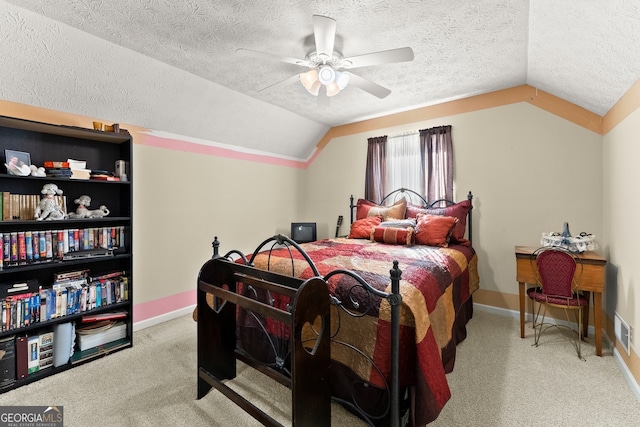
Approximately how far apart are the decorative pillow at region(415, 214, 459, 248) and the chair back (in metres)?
0.79

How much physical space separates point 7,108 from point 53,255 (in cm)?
121

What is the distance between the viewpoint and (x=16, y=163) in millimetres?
2168

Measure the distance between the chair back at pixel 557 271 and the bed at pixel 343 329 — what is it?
639 millimetres

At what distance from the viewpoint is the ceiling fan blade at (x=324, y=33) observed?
70.1 inches

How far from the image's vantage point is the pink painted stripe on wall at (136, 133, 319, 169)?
3.18 m

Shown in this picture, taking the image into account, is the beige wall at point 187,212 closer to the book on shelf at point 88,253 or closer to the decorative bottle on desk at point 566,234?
the book on shelf at point 88,253

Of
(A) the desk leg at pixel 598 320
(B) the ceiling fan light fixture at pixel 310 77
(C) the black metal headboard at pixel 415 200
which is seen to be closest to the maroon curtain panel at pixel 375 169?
(C) the black metal headboard at pixel 415 200

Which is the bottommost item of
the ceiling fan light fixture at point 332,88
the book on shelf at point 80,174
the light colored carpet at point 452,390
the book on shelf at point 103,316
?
the light colored carpet at point 452,390

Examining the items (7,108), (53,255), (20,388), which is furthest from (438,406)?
(7,108)

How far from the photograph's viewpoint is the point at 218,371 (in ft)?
6.64

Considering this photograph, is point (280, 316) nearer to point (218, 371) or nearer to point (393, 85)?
point (218, 371)

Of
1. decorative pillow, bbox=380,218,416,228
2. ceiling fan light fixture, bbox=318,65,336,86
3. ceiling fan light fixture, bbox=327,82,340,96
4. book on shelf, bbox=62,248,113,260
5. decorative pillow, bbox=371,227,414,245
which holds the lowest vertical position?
book on shelf, bbox=62,248,113,260

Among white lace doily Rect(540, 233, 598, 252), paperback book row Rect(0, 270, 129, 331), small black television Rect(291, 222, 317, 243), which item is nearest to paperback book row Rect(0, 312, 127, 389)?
paperback book row Rect(0, 270, 129, 331)

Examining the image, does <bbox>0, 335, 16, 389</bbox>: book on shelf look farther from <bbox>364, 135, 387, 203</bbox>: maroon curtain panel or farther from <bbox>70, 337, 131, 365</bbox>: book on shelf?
<bbox>364, 135, 387, 203</bbox>: maroon curtain panel
